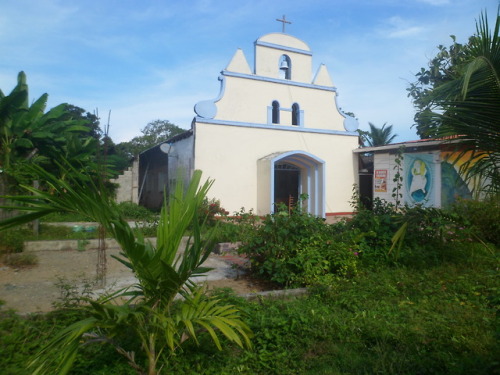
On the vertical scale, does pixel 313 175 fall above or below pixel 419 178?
above

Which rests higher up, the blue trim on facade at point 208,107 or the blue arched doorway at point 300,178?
the blue trim on facade at point 208,107

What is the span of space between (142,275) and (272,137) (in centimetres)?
1085


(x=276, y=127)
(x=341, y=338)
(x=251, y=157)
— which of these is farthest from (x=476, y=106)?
(x=276, y=127)

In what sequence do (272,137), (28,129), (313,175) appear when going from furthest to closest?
(313,175)
(272,137)
(28,129)

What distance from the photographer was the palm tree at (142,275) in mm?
2082

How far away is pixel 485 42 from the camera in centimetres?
378

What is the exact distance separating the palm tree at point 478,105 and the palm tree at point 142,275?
287 centimetres

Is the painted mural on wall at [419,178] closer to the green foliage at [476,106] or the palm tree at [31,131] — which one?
the green foliage at [476,106]

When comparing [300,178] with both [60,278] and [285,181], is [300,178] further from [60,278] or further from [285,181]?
[60,278]

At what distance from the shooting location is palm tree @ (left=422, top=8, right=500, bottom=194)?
3.72m

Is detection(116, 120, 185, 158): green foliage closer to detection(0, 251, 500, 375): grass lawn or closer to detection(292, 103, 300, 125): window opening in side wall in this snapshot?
detection(292, 103, 300, 125): window opening in side wall

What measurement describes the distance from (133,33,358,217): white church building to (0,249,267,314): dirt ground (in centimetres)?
475

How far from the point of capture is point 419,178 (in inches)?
522

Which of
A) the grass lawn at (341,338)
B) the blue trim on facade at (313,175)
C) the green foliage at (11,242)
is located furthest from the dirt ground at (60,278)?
the blue trim on facade at (313,175)
